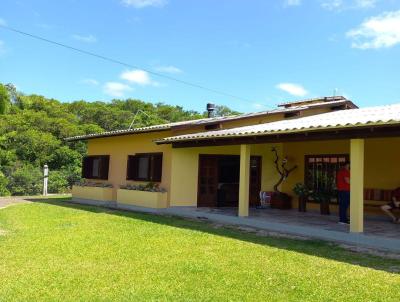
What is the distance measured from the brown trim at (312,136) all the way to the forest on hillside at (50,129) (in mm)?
12972

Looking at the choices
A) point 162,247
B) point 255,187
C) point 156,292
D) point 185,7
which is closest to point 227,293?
point 156,292

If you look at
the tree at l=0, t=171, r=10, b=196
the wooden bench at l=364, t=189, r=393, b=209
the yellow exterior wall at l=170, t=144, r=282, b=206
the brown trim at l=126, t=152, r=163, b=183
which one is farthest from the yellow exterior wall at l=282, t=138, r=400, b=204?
the tree at l=0, t=171, r=10, b=196

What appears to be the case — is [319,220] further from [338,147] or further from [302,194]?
[338,147]

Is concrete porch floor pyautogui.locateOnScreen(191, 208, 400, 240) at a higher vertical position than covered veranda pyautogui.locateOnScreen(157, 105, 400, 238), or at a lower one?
lower

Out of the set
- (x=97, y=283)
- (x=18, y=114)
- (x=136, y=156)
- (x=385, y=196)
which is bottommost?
(x=97, y=283)

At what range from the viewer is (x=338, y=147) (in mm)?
13250

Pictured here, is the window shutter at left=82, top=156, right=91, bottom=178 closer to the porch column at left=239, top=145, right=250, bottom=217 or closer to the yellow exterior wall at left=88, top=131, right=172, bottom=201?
the yellow exterior wall at left=88, top=131, right=172, bottom=201

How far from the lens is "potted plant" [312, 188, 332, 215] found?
498 inches

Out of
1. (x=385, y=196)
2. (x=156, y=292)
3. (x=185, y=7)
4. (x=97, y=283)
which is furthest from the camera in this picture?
(x=185, y=7)

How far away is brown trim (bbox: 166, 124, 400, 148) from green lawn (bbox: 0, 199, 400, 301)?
2.23 meters

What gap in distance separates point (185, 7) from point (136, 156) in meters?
5.79

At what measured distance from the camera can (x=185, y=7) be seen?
16.4m

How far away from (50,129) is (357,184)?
28.1 metres

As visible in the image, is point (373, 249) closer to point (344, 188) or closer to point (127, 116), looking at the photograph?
point (344, 188)
